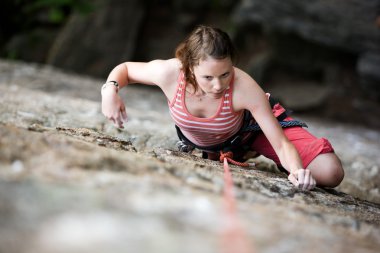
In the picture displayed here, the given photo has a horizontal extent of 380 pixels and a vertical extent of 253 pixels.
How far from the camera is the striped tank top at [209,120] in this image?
2447mm

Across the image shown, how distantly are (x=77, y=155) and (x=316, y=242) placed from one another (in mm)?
829

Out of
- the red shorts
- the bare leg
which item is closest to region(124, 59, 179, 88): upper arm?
the red shorts

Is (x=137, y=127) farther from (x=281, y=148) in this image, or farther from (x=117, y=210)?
(x=117, y=210)

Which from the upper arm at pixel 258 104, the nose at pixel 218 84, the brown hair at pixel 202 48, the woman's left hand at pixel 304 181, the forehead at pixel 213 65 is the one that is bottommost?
the woman's left hand at pixel 304 181

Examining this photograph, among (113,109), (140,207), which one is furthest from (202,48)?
(140,207)

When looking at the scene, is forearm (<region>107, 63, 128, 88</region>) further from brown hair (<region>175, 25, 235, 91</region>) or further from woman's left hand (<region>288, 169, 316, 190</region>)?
woman's left hand (<region>288, 169, 316, 190</region>)

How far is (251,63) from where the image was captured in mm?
7652

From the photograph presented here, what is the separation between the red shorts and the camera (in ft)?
8.70

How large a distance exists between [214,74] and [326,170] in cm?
88

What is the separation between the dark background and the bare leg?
3.93 meters

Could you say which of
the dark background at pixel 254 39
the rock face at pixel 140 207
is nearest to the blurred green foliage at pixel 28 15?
the dark background at pixel 254 39

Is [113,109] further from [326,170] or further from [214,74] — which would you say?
[326,170]

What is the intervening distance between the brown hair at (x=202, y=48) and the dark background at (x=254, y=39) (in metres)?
4.37

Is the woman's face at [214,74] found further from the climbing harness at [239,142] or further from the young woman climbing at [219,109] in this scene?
the climbing harness at [239,142]
